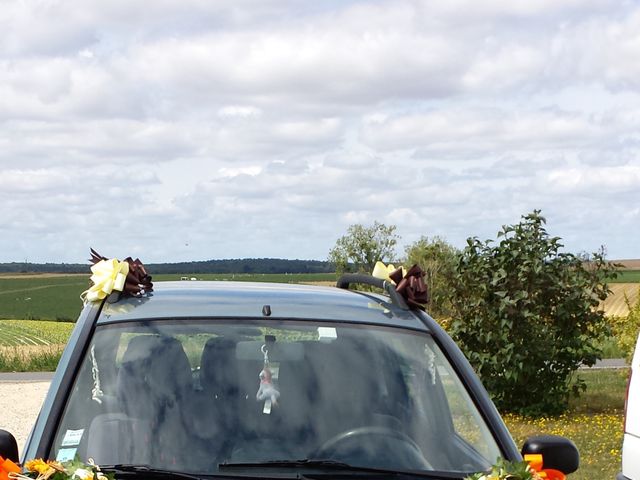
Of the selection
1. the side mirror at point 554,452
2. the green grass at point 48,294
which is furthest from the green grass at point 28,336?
the side mirror at point 554,452

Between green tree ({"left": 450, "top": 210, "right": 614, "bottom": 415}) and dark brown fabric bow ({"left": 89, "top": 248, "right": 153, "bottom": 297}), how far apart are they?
11.5m

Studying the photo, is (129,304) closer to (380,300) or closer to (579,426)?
(380,300)

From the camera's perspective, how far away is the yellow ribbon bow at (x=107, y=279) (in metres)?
4.70

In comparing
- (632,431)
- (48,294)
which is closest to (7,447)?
(632,431)

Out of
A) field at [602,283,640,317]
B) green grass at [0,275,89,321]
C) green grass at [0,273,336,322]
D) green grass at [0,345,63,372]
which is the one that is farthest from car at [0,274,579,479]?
green grass at [0,275,89,321]

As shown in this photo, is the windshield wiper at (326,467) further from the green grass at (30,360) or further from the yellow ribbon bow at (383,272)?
the green grass at (30,360)

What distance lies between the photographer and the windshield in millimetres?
4000

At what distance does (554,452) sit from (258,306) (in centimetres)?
124

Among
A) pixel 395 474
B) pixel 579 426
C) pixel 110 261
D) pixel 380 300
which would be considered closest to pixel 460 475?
A: pixel 395 474

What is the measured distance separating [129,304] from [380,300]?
105 cm

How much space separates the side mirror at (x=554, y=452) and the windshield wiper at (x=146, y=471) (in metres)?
1.10

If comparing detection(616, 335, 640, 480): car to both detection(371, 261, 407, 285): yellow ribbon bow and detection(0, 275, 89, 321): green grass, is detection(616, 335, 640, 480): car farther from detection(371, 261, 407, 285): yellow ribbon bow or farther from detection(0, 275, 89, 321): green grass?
detection(0, 275, 89, 321): green grass

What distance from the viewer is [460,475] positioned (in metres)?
3.96

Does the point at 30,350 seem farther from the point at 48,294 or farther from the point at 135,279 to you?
the point at 48,294
